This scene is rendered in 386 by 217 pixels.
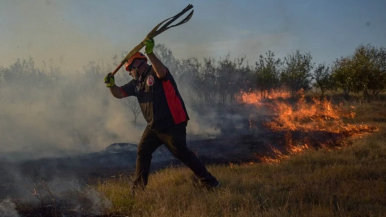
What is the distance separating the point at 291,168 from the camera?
636cm

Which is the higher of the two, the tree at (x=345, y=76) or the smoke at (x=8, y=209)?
the tree at (x=345, y=76)

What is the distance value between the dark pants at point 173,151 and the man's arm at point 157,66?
65cm

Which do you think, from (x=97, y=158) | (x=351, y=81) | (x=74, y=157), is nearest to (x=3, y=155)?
(x=74, y=157)

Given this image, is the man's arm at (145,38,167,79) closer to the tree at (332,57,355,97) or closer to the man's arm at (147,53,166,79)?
the man's arm at (147,53,166,79)

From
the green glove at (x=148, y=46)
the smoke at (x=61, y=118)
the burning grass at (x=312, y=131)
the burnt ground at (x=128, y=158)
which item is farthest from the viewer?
the smoke at (x=61, y=118)

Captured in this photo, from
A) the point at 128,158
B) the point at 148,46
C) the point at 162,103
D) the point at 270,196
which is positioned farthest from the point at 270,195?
the point at 128,158

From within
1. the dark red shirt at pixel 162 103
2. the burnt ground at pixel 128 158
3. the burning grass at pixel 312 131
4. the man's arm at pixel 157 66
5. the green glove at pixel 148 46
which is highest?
the green glove at pixel 148 46

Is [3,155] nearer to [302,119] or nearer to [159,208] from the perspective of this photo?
[159,208]

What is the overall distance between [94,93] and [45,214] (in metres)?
17.7

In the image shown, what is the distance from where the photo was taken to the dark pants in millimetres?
4273

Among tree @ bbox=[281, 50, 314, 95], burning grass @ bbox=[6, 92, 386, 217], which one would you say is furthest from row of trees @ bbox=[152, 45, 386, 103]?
burning grass @ bbox=[6, 92, 386, 217]

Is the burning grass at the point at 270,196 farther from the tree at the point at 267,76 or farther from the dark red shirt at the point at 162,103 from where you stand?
the tree at the point at 267,76

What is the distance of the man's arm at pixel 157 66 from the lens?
4055 mm

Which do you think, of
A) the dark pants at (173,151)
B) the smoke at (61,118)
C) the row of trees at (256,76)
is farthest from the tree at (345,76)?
the dark pants at (173,151)
